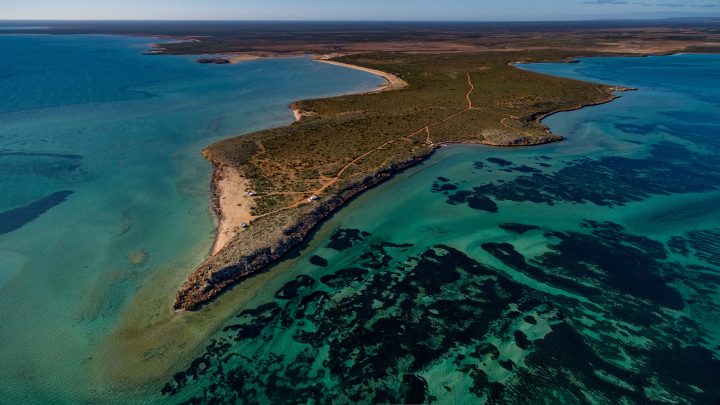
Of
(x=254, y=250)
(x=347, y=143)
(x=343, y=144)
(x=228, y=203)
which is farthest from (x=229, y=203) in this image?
(x=347, y=143)

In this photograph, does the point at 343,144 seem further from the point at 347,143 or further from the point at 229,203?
the point at 229,203

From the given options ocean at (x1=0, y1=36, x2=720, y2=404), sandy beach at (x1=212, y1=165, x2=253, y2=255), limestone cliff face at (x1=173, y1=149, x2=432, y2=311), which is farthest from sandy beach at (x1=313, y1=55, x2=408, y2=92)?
limestone cliff face at (x1=173, y1=149, x2=432, y2=311)

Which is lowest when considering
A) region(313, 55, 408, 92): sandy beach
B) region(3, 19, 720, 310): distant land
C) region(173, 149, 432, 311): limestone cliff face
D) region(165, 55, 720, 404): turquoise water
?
region(165, 55, 720, 404): turquoise water

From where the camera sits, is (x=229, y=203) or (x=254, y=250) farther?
(x=229, y=203)

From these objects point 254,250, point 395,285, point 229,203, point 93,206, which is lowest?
point 395,285

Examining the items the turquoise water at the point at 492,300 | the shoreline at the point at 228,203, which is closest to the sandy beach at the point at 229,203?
the shoreline at the point at 228,203

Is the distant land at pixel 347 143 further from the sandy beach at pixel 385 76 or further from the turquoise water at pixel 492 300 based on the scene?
the turquoise water at pixel 492 300

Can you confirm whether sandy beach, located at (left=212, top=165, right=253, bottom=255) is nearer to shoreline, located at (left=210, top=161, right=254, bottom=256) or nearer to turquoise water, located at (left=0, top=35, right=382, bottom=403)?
shoreline, located at (left=210, top=161, right=254, bottom=256)
